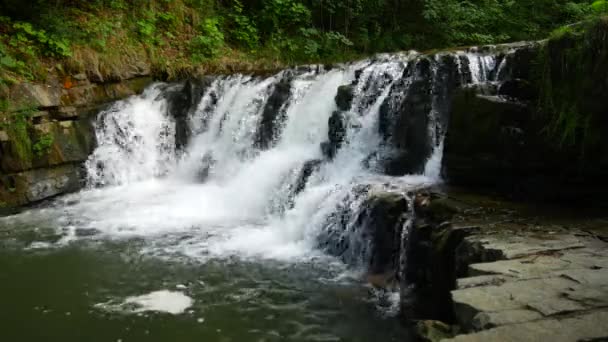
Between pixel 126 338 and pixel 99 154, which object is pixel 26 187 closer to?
pixel 99 154

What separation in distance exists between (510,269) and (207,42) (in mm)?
11841

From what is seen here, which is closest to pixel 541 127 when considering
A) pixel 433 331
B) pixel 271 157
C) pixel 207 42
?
pixel 433 331

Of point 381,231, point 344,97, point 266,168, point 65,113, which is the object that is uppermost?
point 344,97

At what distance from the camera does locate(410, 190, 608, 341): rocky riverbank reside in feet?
9.95

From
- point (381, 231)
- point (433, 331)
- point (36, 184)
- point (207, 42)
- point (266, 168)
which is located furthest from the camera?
point (207, 42)

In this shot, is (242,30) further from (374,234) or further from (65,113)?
(374,234)

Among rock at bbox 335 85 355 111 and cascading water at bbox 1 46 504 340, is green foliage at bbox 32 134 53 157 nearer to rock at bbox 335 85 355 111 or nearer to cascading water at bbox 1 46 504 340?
cascading water at bbox 1 46 504 340

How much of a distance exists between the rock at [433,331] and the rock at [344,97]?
5.86 m

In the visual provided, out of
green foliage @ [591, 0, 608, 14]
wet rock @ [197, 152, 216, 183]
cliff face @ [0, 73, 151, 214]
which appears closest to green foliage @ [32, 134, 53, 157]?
cliff face @ [0, 73, 151, 214]

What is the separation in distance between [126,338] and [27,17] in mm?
9394

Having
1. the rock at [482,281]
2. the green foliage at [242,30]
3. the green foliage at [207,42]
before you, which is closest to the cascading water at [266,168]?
the rock at [482,281]

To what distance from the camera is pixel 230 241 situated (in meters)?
7.52

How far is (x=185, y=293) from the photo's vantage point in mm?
5781

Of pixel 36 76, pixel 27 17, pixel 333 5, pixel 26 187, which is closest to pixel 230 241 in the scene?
pixel 26 187
